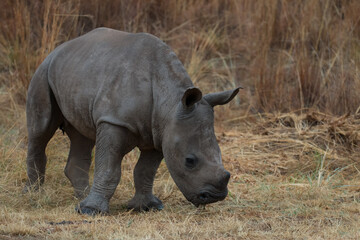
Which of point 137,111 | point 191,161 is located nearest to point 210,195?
point 191,161

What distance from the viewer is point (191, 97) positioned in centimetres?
459

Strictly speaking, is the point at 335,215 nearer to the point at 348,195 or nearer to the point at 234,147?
the point at 348,195

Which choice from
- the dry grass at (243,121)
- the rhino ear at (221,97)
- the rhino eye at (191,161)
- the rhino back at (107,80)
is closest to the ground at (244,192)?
the dry grass at (243,121)

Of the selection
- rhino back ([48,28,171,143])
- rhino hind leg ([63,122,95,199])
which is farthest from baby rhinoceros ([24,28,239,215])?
rhino hind leg ([63,122,95,199])

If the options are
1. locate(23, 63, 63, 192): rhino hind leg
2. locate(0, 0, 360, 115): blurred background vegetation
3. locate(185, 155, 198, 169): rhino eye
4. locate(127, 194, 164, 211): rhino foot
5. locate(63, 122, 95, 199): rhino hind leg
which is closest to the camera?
locate(185, 155, 198, 169): rhino eye

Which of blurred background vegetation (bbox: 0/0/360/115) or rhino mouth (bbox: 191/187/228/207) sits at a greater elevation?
rhino mouth (bbox: 191/187/228/207)

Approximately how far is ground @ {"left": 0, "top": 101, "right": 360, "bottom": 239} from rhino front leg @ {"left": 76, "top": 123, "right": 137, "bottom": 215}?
13cm

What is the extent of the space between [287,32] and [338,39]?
0.70 meters

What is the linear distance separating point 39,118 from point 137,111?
3.75ft

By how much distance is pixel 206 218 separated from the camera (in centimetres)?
472

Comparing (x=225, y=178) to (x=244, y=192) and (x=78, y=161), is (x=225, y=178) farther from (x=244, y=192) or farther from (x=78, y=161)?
(x=78, y=161)

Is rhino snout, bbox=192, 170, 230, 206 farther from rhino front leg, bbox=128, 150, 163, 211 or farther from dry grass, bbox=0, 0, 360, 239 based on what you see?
rhino front leg, bbox=128, 150, 163, 211

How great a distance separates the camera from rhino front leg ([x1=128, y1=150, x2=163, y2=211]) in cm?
521

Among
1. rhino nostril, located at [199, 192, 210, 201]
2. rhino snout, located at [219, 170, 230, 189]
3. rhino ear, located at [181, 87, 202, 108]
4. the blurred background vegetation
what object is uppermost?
Result: rhino ear, located at [181, 87, 202, 108]
